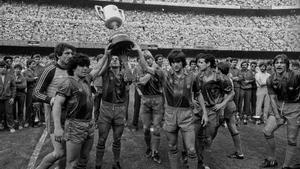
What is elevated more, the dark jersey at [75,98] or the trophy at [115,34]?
the trophy at [115,34]

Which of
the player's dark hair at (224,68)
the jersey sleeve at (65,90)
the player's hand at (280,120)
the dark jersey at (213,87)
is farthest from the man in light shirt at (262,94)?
the jersey sleeve at (65,90)

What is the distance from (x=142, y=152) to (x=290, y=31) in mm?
26981

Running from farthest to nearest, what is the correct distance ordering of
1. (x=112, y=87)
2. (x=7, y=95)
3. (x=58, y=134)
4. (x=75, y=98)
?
(x=7, y=95) < (x=112, y=87) < (x=75, y=98) < (x=58, y=134)

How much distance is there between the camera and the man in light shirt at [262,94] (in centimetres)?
982

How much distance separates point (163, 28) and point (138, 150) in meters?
20.8

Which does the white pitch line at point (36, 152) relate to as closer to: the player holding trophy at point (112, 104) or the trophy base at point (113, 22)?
the player holding trophy at point (112, 104)

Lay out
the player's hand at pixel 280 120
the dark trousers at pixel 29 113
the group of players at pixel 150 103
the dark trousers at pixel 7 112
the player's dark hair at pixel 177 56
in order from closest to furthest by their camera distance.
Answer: the group of players at pixel 150 103 → the player's dark hair at pixel 177 56 → the player's hand at pixel 280 120 → the dark trousers at pixel 7 112 → the dark trousers at pixel 29 113

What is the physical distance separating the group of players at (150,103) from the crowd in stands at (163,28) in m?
17.9

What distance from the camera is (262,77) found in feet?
32.9

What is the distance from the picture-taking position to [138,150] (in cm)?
649

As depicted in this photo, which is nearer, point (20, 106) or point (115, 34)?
point (115, 34)

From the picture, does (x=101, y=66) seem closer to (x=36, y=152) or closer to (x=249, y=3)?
(x=36, y=152)

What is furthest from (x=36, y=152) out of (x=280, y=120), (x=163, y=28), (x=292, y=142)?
(x=163, y=28)

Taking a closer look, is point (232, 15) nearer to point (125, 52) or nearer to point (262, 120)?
point (262, 120)
